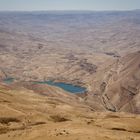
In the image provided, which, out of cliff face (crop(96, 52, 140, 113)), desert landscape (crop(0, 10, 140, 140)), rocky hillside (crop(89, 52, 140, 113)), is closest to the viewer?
desert landscape (crop(0, 10, 140, 140))

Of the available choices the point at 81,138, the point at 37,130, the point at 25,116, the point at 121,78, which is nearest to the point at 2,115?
the point at 25,116

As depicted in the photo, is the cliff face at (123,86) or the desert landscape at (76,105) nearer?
the desert landscape at (76,105)

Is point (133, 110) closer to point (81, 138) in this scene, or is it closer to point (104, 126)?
point (104, 126)

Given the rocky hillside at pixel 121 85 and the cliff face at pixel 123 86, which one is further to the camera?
the rocky hillside at pixel 121 85

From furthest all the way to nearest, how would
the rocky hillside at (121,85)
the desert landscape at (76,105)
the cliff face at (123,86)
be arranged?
the rocky hillside at (121,85) → the cliff face at (123,86) → the desert landscape at (76,105)

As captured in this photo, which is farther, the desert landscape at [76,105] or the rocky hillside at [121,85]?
the rocky hillside at [121,85]

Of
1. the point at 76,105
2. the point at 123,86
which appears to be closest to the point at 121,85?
the point at 123,86

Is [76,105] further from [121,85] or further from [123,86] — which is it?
[121,85]

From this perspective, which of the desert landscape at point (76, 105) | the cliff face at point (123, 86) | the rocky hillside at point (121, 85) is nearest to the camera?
the desert landscape at point (76, 105)
